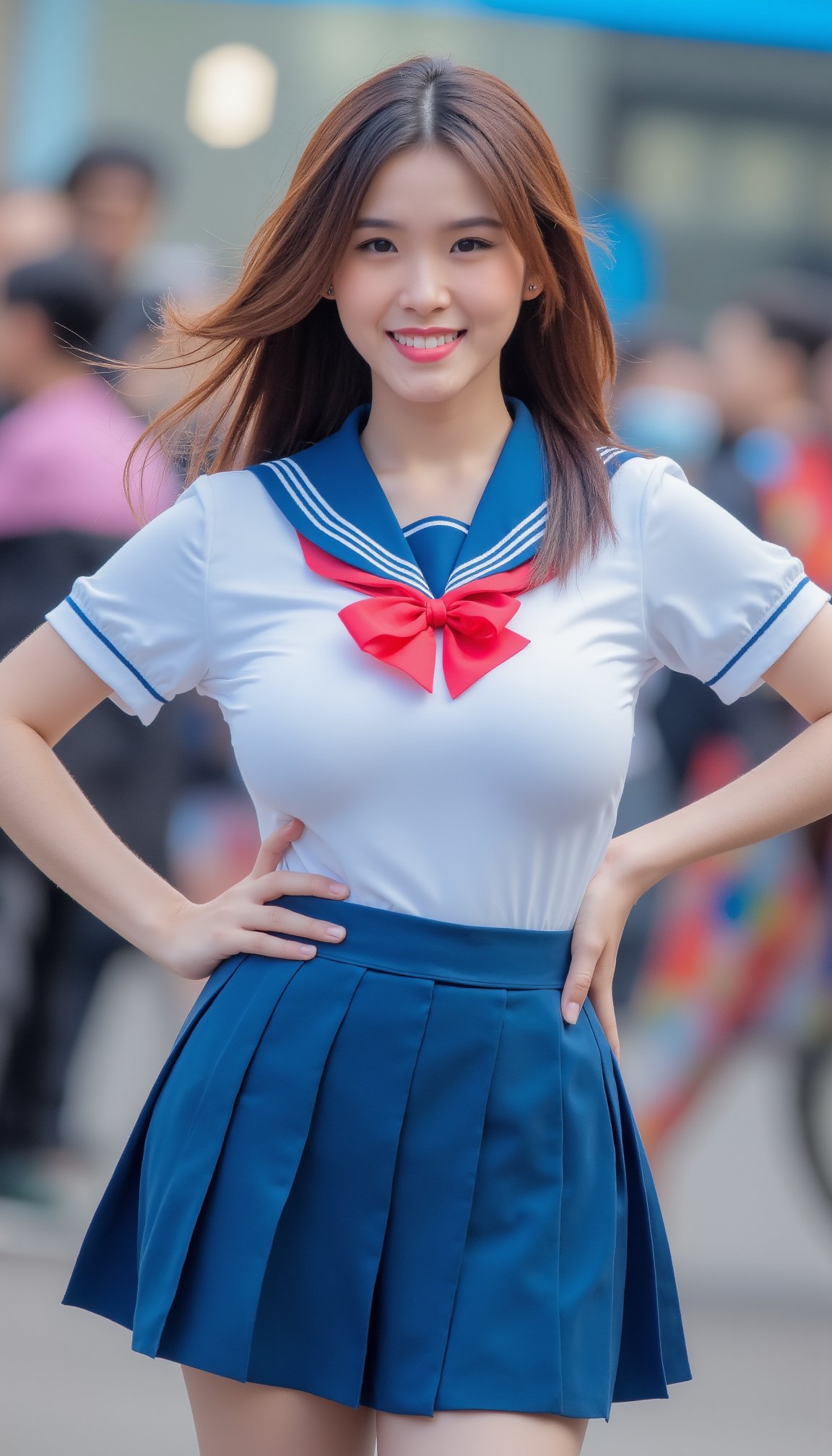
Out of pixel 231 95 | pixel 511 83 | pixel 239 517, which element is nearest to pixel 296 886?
pixel 239 517

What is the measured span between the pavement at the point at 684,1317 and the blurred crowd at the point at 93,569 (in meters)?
0.20

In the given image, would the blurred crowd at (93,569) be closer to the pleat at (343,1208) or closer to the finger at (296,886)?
the finger at (296,886)

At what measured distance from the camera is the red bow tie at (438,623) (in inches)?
79.3

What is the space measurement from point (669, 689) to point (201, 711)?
1.34 meters

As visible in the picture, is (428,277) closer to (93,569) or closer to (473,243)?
(473,243)

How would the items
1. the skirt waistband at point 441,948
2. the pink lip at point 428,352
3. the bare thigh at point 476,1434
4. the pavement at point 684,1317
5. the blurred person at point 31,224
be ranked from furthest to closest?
the blurred person at point 31,224 < the pavement at point 684,1317 < the pink lip at point 428,352 < the skirt waistband at point 441,948 < the bare thigh at point 476,1434

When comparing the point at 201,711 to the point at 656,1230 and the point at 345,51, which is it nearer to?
the point at 656,1230

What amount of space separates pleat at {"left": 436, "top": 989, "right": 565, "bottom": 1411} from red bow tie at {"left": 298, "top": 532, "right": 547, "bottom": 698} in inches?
13.0

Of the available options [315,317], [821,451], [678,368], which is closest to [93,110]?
[678,368]

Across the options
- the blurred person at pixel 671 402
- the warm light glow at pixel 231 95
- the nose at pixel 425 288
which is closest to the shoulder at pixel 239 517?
the nose at pixel 425 288

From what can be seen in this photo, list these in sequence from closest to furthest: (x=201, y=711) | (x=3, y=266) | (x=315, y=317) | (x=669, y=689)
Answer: (x=315, y=317) → (x=669, y=689) → (x=201, y=711) → (x=3, y=266)

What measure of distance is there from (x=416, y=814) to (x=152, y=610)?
0.38 metres

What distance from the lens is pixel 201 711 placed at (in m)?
5.53

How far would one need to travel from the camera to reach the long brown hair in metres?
2.09
